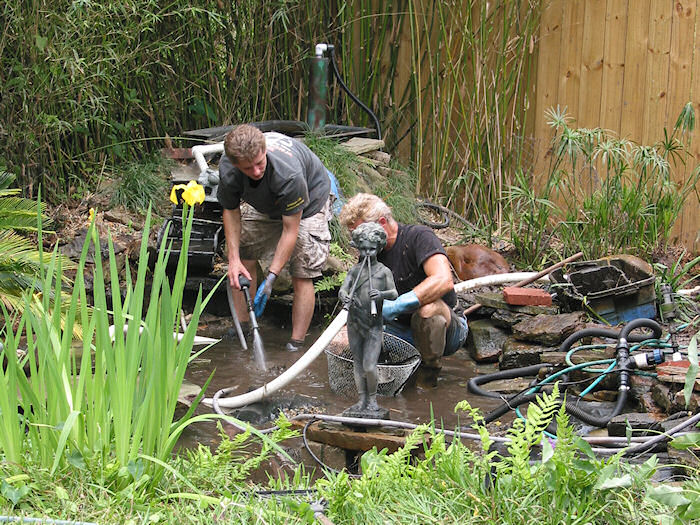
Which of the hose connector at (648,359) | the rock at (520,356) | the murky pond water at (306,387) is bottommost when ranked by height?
the murky pond water at (306,387)

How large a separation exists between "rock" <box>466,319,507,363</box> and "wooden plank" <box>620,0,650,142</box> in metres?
2.36

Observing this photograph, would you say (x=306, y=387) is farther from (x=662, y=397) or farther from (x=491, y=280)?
(x=662, y=397)

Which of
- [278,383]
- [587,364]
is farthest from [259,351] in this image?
[587,364]

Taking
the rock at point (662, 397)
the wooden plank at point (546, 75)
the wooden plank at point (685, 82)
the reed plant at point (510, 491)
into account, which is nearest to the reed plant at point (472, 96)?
the wooden plank at point (546, 75)

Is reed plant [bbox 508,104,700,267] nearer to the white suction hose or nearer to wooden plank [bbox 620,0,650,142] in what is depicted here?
wooden plank [bbox 620,0,650,142]

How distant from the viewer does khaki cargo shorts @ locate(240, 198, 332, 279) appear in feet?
17.3

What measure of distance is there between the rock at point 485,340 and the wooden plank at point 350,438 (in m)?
2.01

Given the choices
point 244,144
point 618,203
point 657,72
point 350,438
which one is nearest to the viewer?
point 350,438

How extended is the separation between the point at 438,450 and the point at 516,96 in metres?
5.42

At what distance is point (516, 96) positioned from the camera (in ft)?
24.2

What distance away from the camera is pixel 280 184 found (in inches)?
192

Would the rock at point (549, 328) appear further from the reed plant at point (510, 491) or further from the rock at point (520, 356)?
the reed plant at point (510, 491)

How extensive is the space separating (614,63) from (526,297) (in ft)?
8.69

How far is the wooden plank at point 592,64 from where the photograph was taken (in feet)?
22.8
